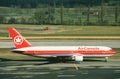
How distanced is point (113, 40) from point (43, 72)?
38.3m

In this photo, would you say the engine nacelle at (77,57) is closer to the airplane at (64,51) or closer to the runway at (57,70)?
the airplane at (64,51)

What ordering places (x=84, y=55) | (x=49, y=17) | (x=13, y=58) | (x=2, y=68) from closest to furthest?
(x=2, y=68), (x=84, y=55), (x=13, y=58), (x=49, y=17)

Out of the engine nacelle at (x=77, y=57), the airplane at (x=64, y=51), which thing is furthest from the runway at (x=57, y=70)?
the airplane at (x=64, y=51)

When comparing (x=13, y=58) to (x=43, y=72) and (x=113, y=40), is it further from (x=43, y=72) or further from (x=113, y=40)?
(x=113, y=40)

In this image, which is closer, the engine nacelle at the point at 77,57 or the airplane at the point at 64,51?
the engine nacelle at the point at 77,57

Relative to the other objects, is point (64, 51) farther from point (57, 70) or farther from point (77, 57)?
point (57, 70)

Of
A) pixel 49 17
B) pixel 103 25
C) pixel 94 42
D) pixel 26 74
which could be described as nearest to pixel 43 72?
pixel 26 74

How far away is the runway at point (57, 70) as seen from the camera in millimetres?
53547

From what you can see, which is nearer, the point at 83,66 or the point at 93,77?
the point at 93,77

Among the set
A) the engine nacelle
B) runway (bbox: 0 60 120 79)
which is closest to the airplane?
the engine nacelle

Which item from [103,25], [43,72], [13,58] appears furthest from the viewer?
[103,25]

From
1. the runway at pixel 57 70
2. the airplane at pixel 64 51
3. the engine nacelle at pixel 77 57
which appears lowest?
the runway at pixel 57 70

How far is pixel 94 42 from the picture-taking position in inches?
3420

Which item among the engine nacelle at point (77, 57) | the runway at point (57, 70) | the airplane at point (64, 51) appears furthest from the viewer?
the airplane at point (64, 51)
